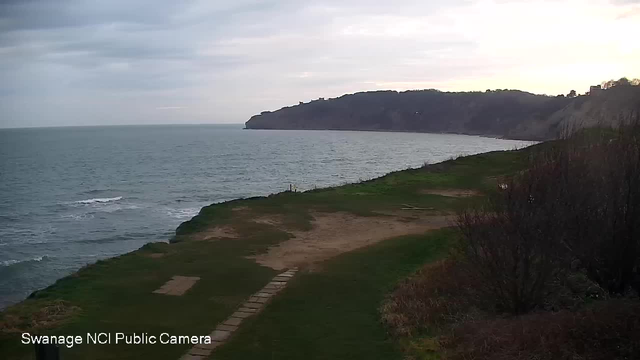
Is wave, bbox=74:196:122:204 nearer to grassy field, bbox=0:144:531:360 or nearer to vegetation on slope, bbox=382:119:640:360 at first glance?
grassy field, bbox=0:144:531:360

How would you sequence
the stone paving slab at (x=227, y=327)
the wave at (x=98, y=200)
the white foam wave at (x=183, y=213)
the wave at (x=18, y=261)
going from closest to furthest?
the stone paving slab at (x=227, y=327)
the wave at (x=18, y=261)
the white foam wave at (x=183, y=213)
the wave at (x=98, y=200)

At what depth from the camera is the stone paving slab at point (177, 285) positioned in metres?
14.0

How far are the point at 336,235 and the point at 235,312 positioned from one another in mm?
9889

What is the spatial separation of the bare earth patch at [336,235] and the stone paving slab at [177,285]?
8.69 ft

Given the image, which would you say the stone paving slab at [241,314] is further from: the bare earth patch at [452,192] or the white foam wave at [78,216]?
the white foam wave at [78,216]

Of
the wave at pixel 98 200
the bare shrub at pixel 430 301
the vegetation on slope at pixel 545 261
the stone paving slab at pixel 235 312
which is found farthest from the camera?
the wave at pixel 98 200

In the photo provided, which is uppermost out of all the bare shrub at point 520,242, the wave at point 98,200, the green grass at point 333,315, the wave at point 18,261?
the bare shrub at point 520,242

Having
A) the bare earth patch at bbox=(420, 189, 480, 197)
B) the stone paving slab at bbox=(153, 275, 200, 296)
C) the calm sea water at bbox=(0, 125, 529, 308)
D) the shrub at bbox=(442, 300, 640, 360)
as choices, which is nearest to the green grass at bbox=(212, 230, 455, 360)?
the shrub at bbox=(442, 300, 640, 360)

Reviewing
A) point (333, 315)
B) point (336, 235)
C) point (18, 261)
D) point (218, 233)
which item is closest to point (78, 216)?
point (18, 261)

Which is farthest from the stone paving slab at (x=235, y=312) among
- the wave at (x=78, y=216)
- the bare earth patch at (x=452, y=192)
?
the wave at (x=78, y=216)

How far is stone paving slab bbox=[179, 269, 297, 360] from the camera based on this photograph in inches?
393

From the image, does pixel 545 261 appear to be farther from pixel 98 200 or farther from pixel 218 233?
pixel 98 200

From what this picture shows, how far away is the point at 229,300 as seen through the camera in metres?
13.2

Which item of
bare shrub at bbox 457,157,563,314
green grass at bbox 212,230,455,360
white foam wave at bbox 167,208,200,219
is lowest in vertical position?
white foam wave at bbox 167,208,200,219
